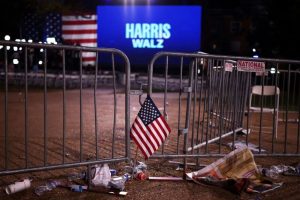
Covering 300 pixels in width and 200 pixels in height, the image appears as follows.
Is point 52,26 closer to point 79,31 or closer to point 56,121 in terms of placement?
point 79,31

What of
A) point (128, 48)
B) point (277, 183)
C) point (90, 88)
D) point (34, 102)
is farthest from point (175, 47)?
point (277, 183)

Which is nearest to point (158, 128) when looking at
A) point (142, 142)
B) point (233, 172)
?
point (142, 142)

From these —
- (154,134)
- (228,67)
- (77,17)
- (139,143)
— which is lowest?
(139,143)

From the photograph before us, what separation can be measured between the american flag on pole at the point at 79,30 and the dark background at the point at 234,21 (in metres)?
2.64

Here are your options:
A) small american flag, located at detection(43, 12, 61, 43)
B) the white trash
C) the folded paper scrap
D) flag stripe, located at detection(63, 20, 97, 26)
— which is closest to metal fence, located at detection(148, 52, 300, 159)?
the folded paper scrap

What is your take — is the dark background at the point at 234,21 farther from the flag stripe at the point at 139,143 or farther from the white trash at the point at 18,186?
the white trash at the point at 18,186

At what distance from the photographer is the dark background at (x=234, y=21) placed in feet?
103

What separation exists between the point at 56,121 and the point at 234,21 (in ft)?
147

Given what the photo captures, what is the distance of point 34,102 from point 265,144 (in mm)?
8274

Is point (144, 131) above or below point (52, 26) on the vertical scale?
below

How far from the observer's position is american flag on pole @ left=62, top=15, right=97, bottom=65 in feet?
89.8

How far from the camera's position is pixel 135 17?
28.1 m

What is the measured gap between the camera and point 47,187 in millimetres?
5797

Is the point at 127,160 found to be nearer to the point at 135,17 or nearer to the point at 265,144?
the point at 265,144
